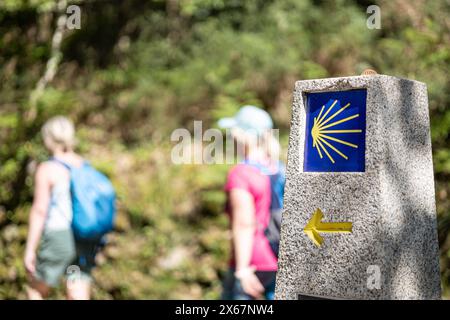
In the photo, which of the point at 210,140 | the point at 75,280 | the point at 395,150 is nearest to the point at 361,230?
the point at 395,150

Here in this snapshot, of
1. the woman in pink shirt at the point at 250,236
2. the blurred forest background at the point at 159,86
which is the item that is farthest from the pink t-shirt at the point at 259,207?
the blurred forest background at the point at 159,86

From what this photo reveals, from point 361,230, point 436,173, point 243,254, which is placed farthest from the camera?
point 436,173

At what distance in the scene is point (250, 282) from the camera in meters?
5.60

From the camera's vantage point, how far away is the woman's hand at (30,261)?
6392 mm

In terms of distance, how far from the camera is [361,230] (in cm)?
Result: 374

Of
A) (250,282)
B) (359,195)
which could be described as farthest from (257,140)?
(359,195)

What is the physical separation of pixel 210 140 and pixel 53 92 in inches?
91.2

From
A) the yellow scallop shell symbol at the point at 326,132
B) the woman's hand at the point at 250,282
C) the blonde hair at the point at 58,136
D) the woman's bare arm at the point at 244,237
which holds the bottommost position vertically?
the woman's hand at the point at 250,282

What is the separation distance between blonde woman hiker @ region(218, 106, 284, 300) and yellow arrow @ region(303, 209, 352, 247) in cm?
166

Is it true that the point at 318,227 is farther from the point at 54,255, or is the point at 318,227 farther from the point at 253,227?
the point at 54,255

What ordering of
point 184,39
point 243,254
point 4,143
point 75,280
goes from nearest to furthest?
point 243,254 < point 75,280 < point 4,143 < point 184,39

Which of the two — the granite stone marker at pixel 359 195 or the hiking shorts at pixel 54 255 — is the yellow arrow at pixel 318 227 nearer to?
the granite stone marker at pixel 359 195

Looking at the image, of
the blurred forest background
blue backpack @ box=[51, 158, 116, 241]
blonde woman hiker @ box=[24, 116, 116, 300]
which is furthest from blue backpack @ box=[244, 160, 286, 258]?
the blurred forest background

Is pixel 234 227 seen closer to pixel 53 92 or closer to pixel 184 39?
pixel 53 92
